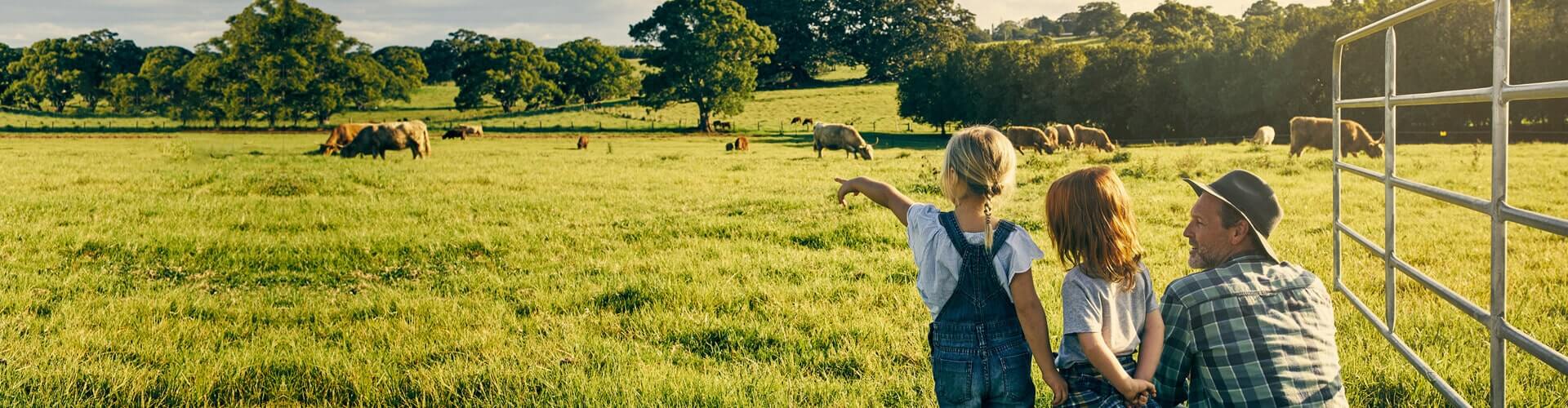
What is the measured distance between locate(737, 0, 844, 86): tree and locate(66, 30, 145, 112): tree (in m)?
56.6

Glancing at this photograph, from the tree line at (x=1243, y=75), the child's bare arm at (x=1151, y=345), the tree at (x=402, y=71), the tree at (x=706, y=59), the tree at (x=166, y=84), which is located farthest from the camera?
the tree at (x=402, y=71)

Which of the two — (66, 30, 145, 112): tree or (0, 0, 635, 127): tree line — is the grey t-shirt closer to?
(0, 0, 635, 127): tree line

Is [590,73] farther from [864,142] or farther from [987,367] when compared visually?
[987,367]

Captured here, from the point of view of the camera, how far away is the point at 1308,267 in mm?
7629

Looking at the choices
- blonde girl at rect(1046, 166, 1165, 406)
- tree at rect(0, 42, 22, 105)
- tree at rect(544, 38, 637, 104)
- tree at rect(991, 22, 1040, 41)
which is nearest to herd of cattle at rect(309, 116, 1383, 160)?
blonde girl at rect(1046, 166, 1165, 406)

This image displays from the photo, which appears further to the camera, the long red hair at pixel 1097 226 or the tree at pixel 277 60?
the tree at pixel 277 60

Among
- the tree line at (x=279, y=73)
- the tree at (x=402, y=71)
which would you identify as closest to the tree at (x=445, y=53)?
the tree line at (x=279, y=73)

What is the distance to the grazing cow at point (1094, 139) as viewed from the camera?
107ft

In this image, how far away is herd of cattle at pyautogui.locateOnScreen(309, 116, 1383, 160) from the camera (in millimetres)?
23656

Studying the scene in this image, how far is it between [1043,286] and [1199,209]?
11.2ft

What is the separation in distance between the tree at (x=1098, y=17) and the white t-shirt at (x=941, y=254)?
442 ft

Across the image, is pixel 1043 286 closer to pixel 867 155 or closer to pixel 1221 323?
pixel 1221 323

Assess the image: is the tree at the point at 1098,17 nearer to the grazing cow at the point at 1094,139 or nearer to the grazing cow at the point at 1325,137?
the grazing cow at the point at 1094,139

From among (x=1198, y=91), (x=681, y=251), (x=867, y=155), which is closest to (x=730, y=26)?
(x=1198, y=91)
